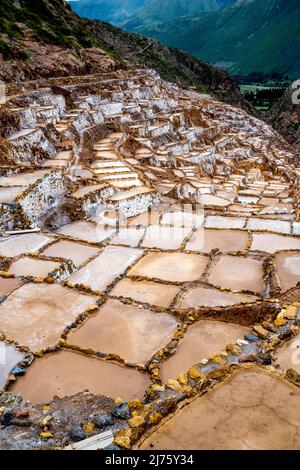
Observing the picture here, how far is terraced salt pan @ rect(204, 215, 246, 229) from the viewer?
1428 centimetres

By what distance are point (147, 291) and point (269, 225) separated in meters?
6.40

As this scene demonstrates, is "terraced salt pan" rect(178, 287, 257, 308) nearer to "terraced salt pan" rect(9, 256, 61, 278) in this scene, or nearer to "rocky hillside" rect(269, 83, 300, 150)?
"terraced salt pan" rect(9, 256, 61, 278)

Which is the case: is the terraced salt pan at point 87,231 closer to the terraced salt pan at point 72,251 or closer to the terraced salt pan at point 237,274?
the terraced salt pan at point 72,251

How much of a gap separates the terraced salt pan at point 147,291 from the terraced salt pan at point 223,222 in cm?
490

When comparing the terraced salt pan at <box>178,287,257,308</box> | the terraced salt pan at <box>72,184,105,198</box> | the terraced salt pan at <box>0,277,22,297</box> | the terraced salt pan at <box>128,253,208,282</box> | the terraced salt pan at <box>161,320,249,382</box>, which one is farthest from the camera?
the terraced salt pan at <box>72,184,105,198</box>

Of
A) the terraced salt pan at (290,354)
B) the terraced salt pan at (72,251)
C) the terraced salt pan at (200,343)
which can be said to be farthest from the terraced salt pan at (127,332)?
the terraced salt pan at (72,251)

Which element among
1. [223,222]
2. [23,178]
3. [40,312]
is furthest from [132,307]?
[23,178]

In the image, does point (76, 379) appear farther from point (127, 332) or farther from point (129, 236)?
point (129, 236)

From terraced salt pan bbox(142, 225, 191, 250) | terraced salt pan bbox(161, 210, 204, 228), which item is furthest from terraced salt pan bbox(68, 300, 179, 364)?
terraced salt pan bbox(161, 210, 204, 228)

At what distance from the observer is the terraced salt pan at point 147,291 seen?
359 inches

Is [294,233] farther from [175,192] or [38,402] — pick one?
[38,402]

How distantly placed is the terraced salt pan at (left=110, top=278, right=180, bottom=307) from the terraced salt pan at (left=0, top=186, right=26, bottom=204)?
495 centimetres

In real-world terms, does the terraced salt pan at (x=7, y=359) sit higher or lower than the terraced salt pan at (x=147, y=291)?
lower

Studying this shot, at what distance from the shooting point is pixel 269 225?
1416cm
